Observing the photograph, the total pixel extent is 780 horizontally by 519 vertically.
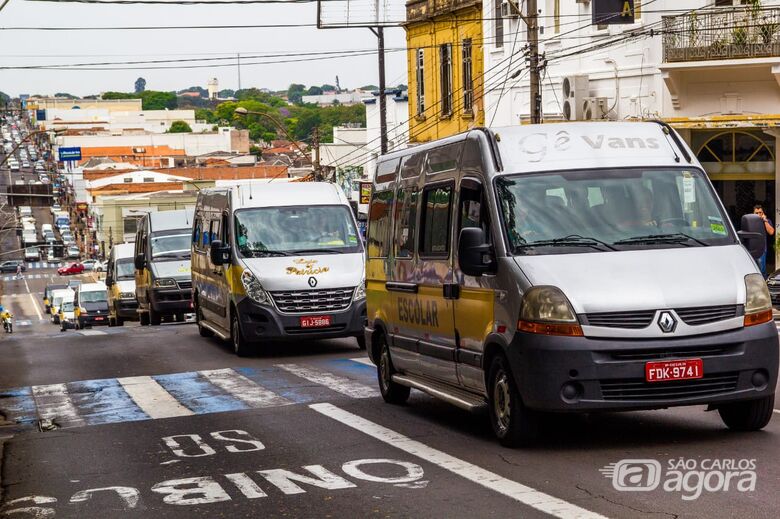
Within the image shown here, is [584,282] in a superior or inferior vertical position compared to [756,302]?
superior

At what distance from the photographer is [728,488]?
8758 mm

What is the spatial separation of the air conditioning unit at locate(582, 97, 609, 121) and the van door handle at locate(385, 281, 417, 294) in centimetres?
2012

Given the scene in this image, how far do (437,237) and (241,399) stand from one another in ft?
12.9

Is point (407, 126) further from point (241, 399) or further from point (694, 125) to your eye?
point (241, 399)

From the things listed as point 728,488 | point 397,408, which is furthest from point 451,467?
point 397,408

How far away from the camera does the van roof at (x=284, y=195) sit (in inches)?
858

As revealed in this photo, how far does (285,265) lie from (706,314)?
1123 cm

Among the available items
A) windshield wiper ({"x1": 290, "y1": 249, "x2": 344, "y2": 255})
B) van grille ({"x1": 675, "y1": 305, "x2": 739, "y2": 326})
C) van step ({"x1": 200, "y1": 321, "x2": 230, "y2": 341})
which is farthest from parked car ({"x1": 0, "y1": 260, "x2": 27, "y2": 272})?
van grille ({"x1": 675, "y1": 305, "x2": 739, "y2": 326})

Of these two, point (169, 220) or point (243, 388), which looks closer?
point (243, 388)

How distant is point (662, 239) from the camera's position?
1088 cm

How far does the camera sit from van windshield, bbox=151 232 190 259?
1307 inches

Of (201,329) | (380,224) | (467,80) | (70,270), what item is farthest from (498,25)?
(70,270)

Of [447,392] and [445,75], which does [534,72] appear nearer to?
[447,392]

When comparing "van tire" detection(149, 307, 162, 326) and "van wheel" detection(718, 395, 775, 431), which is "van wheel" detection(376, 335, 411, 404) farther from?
"van tire" detection(149, 307, 162, 326)
